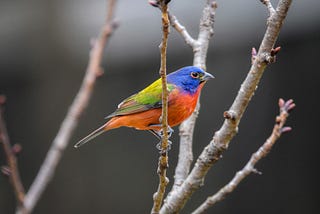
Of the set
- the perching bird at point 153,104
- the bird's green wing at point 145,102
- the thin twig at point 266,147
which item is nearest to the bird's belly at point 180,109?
the perching bird at point 153,104

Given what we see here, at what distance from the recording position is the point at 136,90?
24.4 feet

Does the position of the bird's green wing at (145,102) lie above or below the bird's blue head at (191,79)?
below

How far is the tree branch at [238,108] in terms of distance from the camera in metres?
3.05

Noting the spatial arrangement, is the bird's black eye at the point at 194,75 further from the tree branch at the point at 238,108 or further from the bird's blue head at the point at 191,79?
the tree branch at the point at 238,108

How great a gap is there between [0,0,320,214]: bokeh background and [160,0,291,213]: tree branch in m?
3.51

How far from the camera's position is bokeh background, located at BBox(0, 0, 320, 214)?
22.2 ft

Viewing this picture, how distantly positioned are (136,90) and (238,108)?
433cm

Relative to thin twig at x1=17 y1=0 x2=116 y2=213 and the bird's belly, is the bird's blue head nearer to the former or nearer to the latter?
the bird's belly

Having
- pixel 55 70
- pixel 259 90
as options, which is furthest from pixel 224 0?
pixel 55 70

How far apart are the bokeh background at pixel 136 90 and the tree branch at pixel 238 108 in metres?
3.51

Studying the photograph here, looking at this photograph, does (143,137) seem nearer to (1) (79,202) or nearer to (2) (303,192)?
(1) (79,202)

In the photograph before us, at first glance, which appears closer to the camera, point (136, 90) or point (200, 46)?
point (200, 46)

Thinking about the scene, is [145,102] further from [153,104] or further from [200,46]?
[200,46]

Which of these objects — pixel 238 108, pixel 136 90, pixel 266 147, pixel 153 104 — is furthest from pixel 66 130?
pixel 136 90
